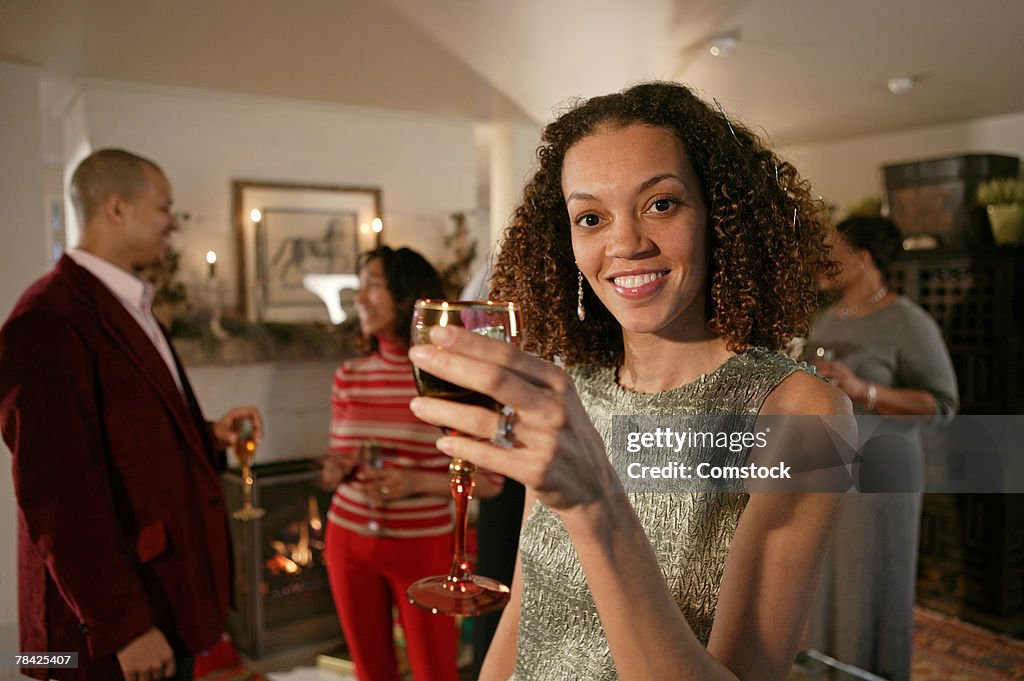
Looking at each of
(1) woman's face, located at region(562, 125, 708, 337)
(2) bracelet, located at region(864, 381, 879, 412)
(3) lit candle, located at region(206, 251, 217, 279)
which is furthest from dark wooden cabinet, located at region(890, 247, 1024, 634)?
(3) lit candle, located at region(206, 251, 217, 279)

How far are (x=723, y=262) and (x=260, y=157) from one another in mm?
2165

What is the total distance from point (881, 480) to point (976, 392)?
3.45ft

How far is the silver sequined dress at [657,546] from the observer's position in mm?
693

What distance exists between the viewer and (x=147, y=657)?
1.17 meters

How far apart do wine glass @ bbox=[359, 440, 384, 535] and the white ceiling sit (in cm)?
74

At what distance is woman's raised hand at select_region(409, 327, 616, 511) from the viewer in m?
0.41

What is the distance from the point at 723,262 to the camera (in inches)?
30.0

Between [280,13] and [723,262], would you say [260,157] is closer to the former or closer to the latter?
[280,13]

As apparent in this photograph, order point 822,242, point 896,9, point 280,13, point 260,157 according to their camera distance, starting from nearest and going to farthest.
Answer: point 822,242 → point 896,9 → point 280,13 → point 260,157

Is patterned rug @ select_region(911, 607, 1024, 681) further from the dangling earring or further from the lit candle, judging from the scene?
the lit candle

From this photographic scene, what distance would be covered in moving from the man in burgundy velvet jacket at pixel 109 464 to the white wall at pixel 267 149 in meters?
1.06

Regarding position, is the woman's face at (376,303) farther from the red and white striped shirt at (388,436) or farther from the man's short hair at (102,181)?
the man's short hair at (102,181)

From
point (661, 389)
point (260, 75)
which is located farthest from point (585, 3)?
point (260, 75)

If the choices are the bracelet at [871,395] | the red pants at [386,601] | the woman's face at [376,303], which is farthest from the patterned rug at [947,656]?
the woman's face at [376,303]
